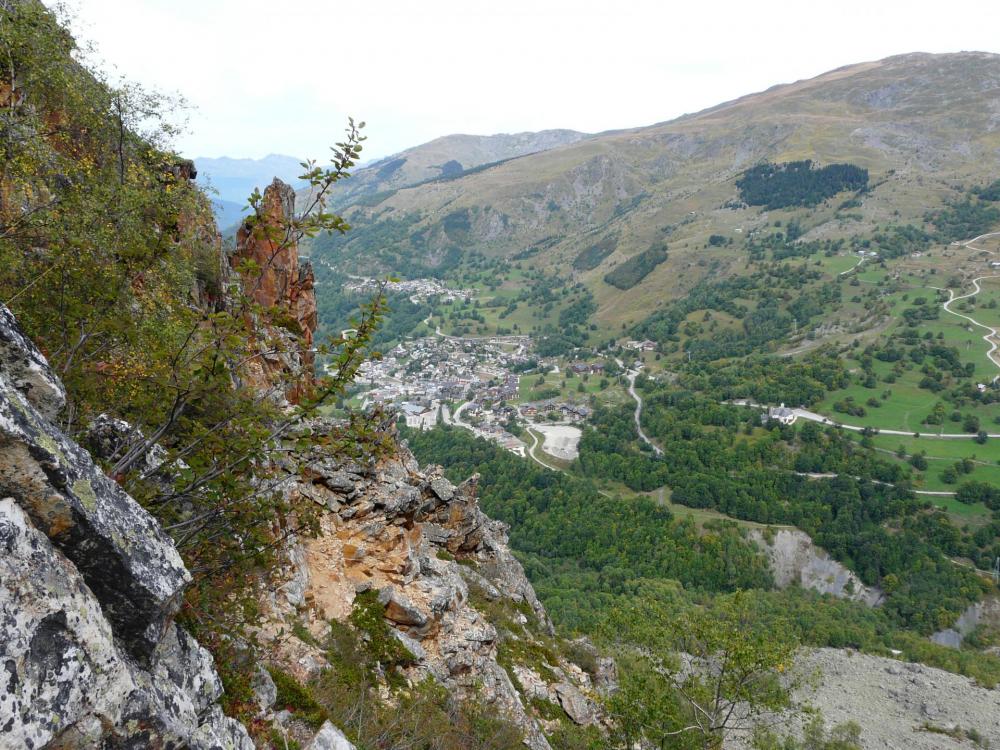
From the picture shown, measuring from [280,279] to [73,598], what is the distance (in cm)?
1688

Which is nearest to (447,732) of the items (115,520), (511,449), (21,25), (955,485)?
(115,520)

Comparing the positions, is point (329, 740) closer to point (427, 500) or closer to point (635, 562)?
Answer: point (427, 500)

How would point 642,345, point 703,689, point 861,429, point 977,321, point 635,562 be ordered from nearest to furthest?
point 703,689
point 635,562
point 861,429
point 977,321
point 642,345

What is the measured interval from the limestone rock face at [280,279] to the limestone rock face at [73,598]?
1746 millimetres

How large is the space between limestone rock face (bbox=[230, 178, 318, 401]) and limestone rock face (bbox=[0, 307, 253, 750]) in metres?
1.75

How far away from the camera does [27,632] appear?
3.05 metres

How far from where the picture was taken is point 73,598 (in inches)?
134

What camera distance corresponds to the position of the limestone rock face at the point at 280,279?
4699mm

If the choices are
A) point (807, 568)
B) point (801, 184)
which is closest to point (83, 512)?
point (807, 568)

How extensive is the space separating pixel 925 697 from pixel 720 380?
65306 millimetres

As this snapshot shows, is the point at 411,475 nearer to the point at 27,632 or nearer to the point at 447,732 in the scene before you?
the point at 447,732

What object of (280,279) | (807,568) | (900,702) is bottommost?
(807,568)

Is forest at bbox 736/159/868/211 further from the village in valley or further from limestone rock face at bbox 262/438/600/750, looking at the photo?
limestone rock face at bbox 262/438/600/750

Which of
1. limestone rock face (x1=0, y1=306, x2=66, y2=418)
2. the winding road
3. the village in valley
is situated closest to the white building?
the village in valley
